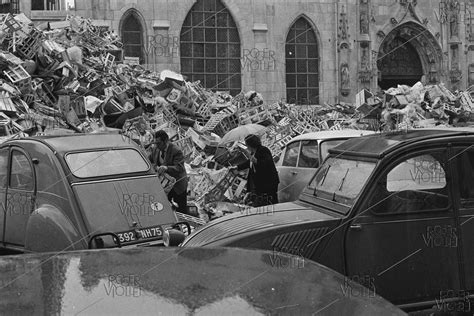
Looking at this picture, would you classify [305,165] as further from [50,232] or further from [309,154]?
[50,232]

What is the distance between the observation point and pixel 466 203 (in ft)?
17.9

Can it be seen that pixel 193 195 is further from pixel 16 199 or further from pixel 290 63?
pixel 290 63

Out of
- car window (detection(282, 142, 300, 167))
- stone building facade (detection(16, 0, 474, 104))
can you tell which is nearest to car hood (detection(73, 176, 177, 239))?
car window (detection(282, 142, 300, 167))

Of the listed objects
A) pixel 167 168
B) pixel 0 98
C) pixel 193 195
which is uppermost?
pixel 0 98

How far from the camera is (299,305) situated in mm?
2383

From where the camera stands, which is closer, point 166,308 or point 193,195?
point 166,308

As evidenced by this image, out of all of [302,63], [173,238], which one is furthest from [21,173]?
[302,63]

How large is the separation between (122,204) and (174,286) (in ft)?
14.5

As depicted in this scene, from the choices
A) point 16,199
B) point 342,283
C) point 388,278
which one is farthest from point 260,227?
point 16,199

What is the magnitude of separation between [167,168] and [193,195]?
3.09 meters

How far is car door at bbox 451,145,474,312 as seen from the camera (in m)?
5.40

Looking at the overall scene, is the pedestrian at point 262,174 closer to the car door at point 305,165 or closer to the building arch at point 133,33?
the car door at point 305,165

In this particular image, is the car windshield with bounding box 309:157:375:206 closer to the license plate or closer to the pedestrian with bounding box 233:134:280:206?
the license plate

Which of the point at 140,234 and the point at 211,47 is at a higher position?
the point at 211,47
